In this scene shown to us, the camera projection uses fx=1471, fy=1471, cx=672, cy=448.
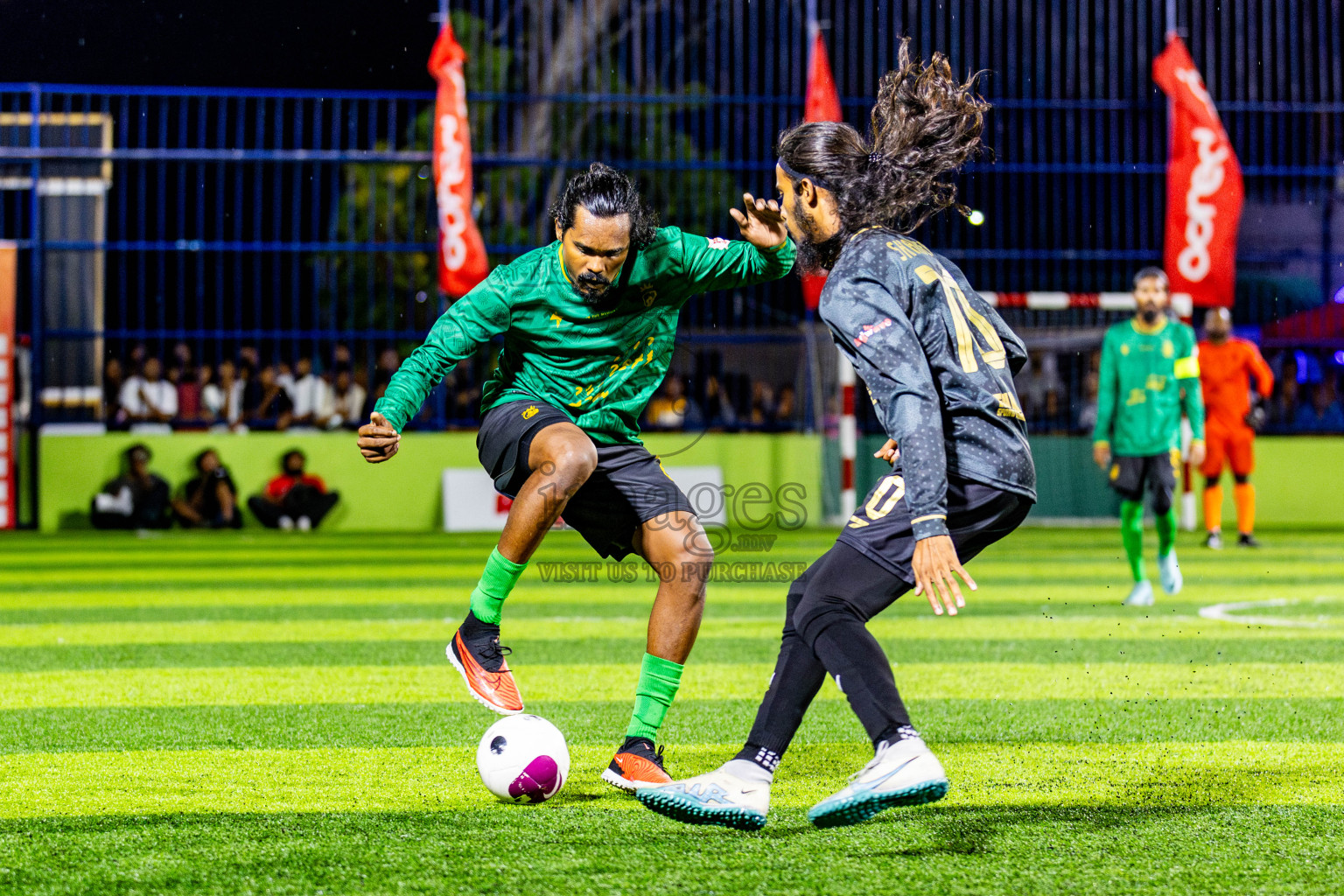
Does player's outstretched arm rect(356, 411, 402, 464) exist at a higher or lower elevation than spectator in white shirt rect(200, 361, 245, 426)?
lower

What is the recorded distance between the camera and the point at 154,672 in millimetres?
6531

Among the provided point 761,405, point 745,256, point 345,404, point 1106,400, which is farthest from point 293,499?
point 745,256

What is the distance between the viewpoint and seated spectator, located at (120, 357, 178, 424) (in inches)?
646

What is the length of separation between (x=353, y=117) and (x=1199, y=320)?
1079cm

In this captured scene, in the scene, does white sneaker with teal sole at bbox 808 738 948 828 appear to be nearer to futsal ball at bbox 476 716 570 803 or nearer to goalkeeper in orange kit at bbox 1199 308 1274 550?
futsal ball at bbox 476 716 570 803

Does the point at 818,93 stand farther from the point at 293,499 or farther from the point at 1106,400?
the point at 1106,400

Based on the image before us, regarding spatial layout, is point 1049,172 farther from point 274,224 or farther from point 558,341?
point 558,341

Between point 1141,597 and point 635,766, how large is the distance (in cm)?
583

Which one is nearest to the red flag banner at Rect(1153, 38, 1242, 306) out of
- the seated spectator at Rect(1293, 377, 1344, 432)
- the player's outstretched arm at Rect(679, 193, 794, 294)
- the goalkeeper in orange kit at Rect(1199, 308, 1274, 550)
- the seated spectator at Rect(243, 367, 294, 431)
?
the goalkeeper in orange kit at Rect(1199, 308, 1274, 550)

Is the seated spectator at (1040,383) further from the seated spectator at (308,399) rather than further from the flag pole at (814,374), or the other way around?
the seated spectator at (308,399)

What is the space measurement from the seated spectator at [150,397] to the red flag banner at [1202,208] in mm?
11129

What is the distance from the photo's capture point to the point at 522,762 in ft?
12.7

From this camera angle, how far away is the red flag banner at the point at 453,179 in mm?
15625

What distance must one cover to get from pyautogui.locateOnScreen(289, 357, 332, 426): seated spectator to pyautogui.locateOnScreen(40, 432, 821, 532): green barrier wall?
7.2 inches
